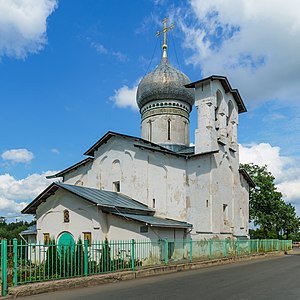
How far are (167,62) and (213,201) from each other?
12.7 metres

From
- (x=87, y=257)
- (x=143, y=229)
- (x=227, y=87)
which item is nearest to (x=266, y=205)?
(x=227, y=87)

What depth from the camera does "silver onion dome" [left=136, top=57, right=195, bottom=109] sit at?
28.9 metres

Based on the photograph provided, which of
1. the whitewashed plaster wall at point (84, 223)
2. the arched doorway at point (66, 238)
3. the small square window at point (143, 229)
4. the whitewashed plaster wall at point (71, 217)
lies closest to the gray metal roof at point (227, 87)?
the whitewashed plaster wall at point (84, 223)

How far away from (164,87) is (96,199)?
41.2 ft

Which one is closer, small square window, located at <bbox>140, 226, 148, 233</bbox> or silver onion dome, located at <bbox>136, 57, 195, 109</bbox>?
small square window, located at <bbox>140, 226, 148, 233</bbox>

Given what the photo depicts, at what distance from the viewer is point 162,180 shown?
23.2m

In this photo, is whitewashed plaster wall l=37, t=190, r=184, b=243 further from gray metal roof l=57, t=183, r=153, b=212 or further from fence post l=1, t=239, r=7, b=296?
fence post l=1, t=239, r=7, b=296

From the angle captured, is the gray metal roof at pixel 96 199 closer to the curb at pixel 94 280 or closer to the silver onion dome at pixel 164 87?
the curb at pixel 94 280

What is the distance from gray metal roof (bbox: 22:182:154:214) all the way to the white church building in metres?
0.05

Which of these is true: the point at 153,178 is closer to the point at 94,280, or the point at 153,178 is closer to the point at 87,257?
the point at 87,257

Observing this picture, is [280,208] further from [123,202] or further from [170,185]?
[123,202]

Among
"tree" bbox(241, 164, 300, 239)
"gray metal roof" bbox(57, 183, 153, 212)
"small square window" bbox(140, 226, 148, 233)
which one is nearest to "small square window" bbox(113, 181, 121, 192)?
"gray metal roof" bbox(57, 183, 153, 212)

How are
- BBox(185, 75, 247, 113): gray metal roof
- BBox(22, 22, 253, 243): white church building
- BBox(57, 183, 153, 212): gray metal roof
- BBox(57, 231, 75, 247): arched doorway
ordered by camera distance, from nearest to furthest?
1. BBox(57, 183, 153, 212): gray metal roof
2. BBox(22, 22, 253, 243): white church building
3. BBox(57, 231, 75, 247): arched doorway
4. BBox(185, 75, 247, 113): gray metal roof

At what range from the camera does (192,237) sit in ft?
75.0
